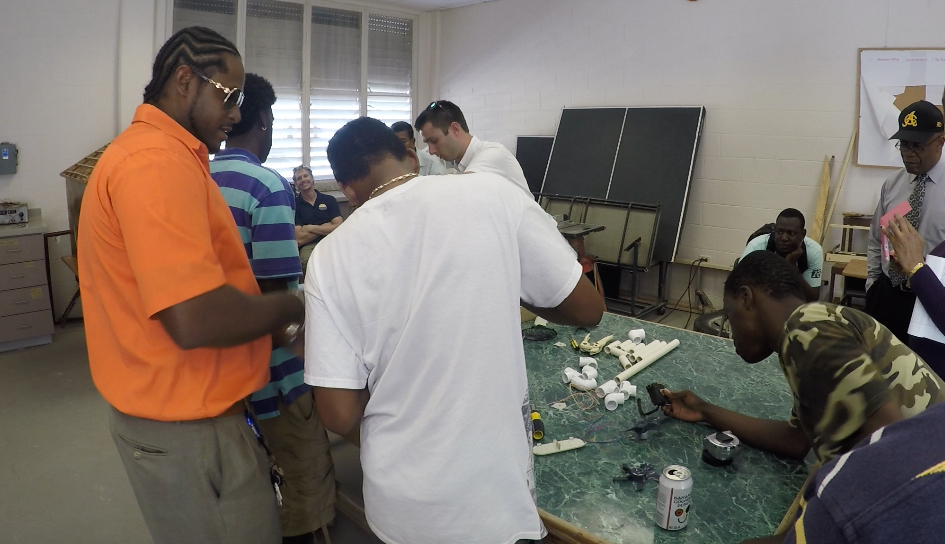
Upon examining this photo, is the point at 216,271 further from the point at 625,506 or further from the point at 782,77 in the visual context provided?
the point at 782,77

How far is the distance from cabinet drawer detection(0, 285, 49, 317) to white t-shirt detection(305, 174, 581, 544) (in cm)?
443

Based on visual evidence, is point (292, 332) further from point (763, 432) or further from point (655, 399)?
point (763, 432)

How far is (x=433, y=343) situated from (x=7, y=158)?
5107mm

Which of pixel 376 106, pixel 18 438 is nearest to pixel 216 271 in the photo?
pixel 18 438

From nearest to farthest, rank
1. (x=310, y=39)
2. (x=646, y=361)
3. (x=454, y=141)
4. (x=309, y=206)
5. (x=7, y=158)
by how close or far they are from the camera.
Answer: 1. (x=646, y=361)
2. (x=454, y=141)
3. (x=7, y=158)
4. (x=309, y=206)
5. (x=310, y=39)

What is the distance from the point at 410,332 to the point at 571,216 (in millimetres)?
4897

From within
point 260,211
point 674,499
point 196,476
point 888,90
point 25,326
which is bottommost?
point 25,326

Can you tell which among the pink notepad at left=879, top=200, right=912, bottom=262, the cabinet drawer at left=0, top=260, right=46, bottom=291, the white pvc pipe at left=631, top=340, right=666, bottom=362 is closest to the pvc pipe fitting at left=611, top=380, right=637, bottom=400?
the white pvc pipe at left=631, top=340, right=666, bottom=362

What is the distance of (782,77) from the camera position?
4.95m

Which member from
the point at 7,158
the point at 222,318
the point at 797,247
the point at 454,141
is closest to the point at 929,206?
the point at 797,247

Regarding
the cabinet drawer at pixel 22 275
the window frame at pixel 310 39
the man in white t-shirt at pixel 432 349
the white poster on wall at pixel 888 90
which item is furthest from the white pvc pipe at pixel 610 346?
the window frame at pixel 310 39

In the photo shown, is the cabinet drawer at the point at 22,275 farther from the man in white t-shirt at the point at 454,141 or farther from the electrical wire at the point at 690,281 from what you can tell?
the electrical wire at the point at 690,281

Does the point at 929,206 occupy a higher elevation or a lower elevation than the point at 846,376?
higher

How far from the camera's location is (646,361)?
2.38 m
